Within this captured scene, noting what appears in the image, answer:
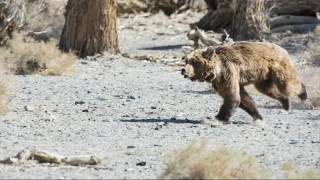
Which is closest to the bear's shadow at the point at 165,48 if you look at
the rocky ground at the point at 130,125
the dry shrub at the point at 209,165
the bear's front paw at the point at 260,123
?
the rocky ground at the point at 130,125

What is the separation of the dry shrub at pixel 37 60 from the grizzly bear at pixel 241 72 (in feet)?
26.1

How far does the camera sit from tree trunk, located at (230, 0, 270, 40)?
89.6 feet

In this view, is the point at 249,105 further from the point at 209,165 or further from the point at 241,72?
the point at 209,165

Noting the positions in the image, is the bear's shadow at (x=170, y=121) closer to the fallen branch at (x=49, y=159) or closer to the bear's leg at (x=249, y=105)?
the bear's leg at (x=249, y=105)

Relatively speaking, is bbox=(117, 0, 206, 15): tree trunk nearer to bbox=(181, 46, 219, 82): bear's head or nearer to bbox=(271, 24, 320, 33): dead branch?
bbox=(271, 24, 320, 33): dead branch

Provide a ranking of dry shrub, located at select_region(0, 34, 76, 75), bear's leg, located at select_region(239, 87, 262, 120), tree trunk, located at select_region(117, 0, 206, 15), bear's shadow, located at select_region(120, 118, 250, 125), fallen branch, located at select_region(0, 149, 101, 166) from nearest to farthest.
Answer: fallen branch, located at select_region(0, 149, 101, 166), bear's leg, located at select_region(239, 87, 262, 120), bear's shadow, located at select_region(120, 118, 250, 125), dry shrub, located at select_region(0, 34, 76, 75), tree trunk, located at select_region(117, 0, 206, 15)

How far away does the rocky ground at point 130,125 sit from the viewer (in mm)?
10453

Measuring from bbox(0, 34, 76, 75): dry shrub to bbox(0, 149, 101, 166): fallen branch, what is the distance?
1090 centimetres

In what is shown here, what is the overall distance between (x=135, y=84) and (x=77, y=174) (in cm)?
1011

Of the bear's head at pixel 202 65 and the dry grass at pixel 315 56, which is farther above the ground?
the bear's head at pixel 202 65

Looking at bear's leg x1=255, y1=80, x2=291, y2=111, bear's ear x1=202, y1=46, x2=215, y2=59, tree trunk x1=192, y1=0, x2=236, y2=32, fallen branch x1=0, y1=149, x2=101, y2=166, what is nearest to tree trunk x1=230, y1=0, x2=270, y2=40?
tree trunk x1=192, y1=0, x2=236, y2=32

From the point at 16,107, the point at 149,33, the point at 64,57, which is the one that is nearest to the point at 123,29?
the point at 149,33

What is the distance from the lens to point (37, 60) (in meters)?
21.4

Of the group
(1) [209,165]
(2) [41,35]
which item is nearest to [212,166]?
(1) [209,165]
